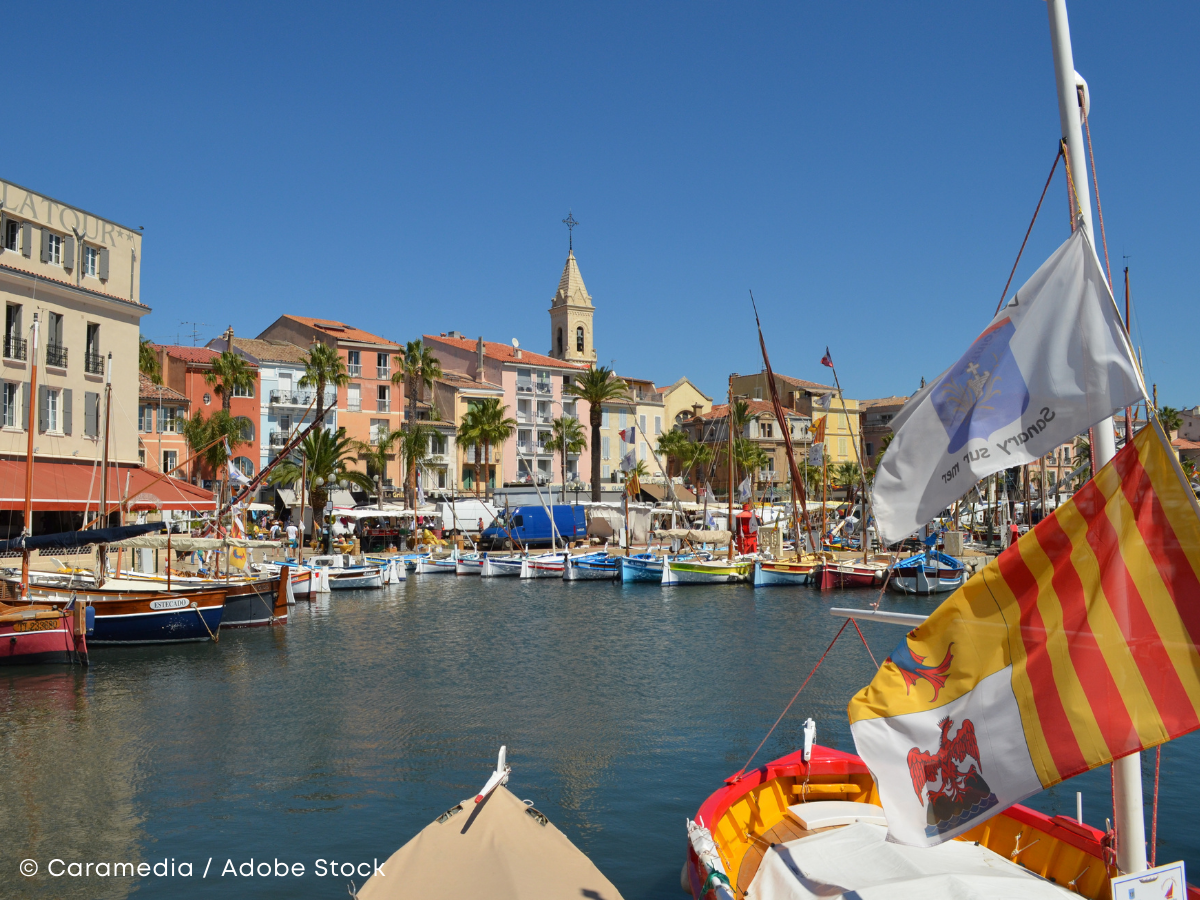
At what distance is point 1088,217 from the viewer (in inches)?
283

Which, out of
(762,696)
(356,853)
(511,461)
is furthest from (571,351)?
(356,853)

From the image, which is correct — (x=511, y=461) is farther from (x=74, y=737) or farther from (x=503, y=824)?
(x=503, y=824)

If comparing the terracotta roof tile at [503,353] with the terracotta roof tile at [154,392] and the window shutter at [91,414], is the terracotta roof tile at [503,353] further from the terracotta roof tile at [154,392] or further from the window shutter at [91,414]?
the window shutter at [91,414]

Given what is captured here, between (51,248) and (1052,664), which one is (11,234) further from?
(1052,664)

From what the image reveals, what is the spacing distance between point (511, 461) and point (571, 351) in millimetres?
22892

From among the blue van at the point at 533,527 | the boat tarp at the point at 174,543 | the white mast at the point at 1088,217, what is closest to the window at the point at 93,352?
the boat tarp at the point at 174,543

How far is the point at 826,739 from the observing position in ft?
63.2

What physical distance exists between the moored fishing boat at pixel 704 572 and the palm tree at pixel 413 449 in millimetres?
26804

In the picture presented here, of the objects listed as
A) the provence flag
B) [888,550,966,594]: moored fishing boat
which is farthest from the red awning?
the provence flag

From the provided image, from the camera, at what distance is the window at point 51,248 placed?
41.0m

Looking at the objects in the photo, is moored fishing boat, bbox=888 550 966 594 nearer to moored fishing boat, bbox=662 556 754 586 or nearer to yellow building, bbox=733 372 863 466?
moored fishing boat, bbox=662 556 754 586

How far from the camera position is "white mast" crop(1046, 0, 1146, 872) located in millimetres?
7102

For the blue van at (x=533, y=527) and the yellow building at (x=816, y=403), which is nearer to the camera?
the blue van at (x=533, y=527)

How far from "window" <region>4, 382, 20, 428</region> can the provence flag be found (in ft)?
133
